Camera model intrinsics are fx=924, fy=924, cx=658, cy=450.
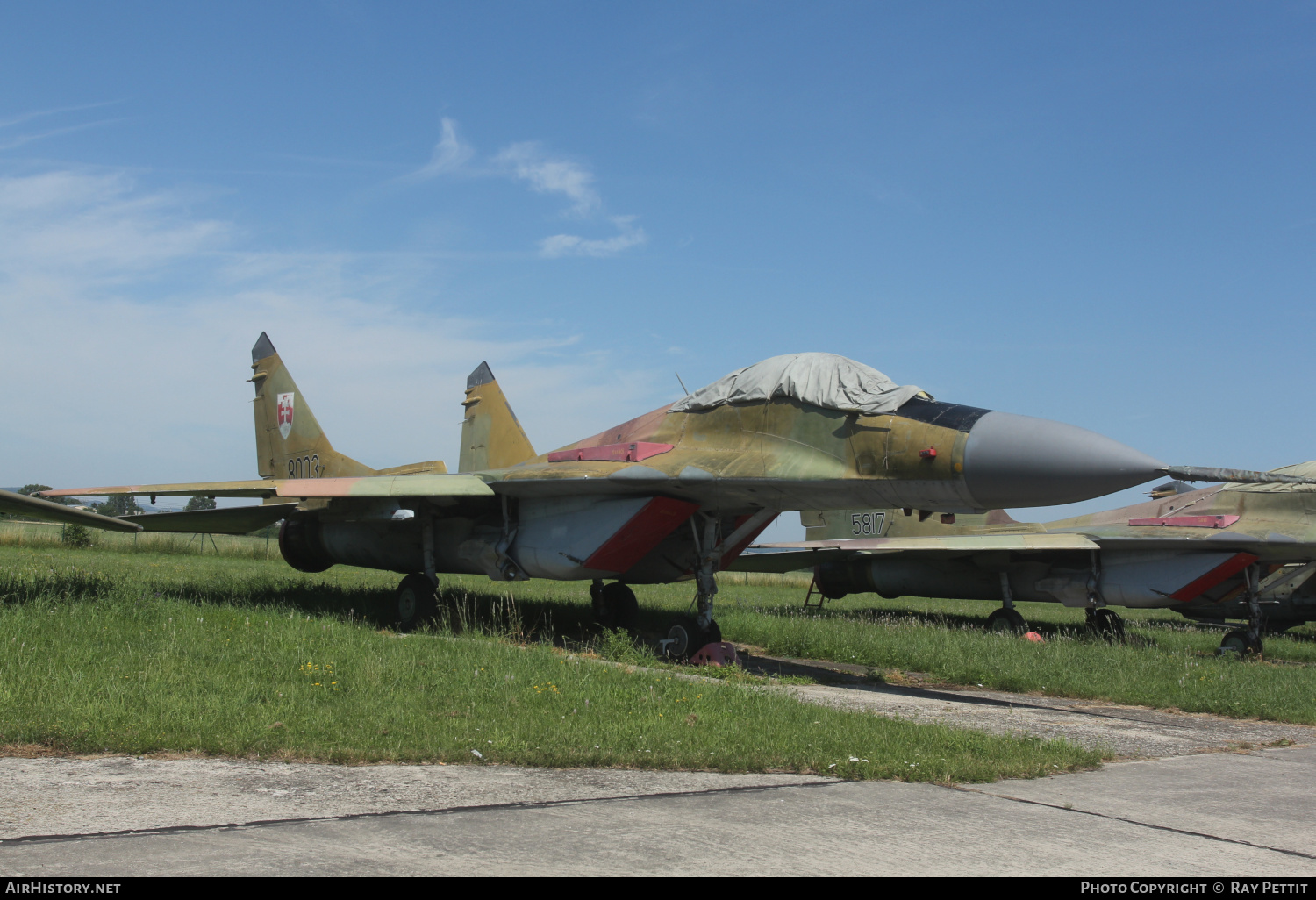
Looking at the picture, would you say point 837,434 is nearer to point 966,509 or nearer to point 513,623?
point 966,509

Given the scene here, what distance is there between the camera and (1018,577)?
17.9 m

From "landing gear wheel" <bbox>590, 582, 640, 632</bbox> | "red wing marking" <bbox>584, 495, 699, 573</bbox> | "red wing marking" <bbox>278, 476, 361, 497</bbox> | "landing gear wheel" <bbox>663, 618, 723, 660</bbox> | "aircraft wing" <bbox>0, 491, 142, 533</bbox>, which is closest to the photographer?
"aircraft wing" <bbox>0, 491, 142, 533</bbox>

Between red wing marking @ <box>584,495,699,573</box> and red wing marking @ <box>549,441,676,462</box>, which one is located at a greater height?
red wing marking @ <box>549,441,676,462</box>

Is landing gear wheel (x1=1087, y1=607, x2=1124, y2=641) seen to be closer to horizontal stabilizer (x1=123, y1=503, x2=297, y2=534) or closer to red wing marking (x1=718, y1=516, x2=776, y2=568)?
red wing marking (x1=718, y1=516, x2=776, y2=568)

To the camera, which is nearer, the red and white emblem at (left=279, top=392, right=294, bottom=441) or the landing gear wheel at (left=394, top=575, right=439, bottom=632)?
the landing gear wheel at (left=394, top=575, right=439, bottom=632)

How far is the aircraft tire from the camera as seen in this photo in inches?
534

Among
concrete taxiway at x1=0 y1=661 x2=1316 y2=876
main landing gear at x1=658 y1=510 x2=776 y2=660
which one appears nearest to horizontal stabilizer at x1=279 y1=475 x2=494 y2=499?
main landing gear at x1=658 y1=510 x2=776 y2=660

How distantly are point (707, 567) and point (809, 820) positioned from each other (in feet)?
21.4

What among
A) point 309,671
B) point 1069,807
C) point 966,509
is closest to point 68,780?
point 309,671

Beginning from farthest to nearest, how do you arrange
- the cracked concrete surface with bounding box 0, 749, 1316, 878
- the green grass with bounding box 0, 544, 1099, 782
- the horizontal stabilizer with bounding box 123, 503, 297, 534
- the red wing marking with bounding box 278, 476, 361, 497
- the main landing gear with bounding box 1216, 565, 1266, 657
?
1. the main landing gear with bounding box 1216, 565, 1266, 657
2. the horizontal stabilizer with bounding box 123, 503, 297, 534
3. the red wing marking with bounding box 278, 476, 361, 497
4. the green grass with bounding box 0, 544, 1099, 782
5. the cracked concrete surface with bounding box 0, 749, 1316, 878

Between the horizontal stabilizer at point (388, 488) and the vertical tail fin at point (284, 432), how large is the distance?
3.87 m

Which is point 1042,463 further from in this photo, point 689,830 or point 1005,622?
point 1005,622

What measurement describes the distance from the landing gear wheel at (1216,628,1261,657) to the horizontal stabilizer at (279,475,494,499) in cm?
1162

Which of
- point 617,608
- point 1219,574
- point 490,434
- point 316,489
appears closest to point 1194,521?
point 1219,574
